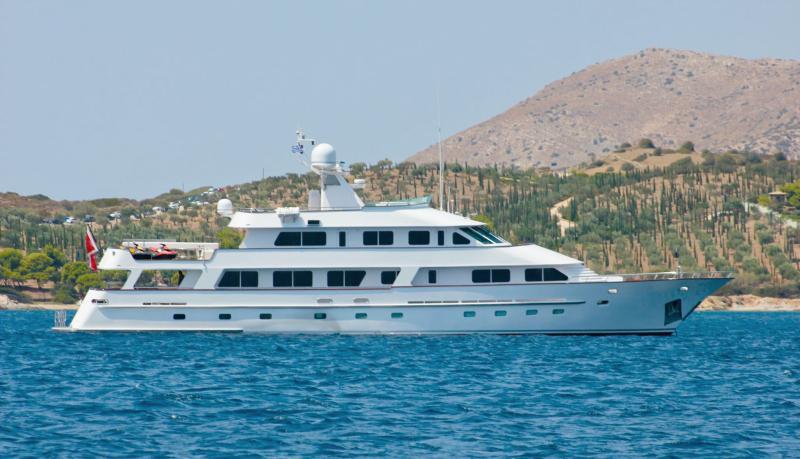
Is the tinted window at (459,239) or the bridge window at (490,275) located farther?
the tinted window at (459,239)

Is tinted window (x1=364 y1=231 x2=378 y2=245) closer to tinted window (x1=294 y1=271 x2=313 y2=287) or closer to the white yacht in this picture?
the white yacht

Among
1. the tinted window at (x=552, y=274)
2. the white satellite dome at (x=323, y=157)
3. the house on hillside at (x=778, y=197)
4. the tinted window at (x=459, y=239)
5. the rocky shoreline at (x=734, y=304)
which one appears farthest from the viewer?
the house on hillside at (x=778, y=197)

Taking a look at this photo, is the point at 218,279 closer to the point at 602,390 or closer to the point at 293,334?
the point at 293,334

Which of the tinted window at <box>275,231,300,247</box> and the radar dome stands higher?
the radar dome

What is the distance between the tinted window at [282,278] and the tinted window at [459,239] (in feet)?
17.6

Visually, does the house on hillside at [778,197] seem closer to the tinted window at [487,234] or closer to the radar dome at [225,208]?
the tinted window at [487,234]

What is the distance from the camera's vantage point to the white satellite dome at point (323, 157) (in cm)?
4144

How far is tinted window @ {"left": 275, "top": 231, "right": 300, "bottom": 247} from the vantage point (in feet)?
131

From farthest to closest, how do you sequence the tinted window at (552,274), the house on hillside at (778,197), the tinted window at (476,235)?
the house on hillside at (778,197)
the tinted window at (476,235)
the tinted window at (552,274)

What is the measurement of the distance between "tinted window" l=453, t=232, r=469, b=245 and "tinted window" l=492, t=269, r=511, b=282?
1304mm

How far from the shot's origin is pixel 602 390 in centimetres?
2770

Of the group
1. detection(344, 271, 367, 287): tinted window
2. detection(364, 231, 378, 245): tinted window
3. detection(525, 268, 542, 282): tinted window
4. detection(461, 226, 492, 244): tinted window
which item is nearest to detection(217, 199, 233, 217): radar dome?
detection(344, 271, 367, 287): tinted window

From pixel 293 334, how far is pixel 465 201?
65891mm

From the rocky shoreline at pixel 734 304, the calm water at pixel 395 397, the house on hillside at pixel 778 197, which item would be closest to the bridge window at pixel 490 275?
the calm water at pixel 395 397
